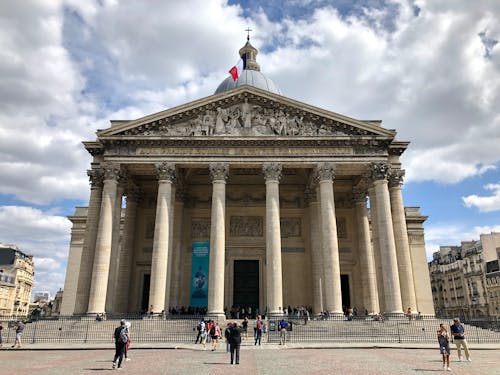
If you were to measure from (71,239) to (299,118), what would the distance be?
23.7m

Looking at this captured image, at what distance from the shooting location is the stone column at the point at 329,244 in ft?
83.2

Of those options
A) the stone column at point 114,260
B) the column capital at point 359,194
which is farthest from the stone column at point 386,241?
the stone column at point 114,260

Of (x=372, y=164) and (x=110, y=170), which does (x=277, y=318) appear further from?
(x=110, y=170)

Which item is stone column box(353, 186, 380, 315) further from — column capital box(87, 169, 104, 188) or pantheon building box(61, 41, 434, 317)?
column capital box(87, 169, 104, 188)

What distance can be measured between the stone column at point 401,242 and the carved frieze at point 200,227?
14820 millimetres

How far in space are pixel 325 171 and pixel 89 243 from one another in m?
17.1

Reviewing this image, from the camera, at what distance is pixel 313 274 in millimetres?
30672

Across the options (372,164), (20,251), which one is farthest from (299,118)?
(20,251)

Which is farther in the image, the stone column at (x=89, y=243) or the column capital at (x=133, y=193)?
the column capital at (x=133, y=193)

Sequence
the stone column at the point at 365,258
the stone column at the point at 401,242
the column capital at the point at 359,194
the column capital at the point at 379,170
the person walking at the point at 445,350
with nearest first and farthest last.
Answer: the person walking at the point at 445,350, the stone column at the point at 401,242, the column capital at the point at 379,170, the stone column at the point at 365,258, the column capital at the point at 359,194

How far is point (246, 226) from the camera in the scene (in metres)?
33.8

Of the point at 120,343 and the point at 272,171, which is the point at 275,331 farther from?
the point at 120,343

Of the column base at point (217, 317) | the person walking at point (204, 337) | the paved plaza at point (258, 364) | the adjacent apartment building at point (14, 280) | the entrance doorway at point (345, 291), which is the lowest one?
the paved plaza at point (258, 364)

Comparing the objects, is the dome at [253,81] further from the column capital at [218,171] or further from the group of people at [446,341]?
the group of people at [446,341]
